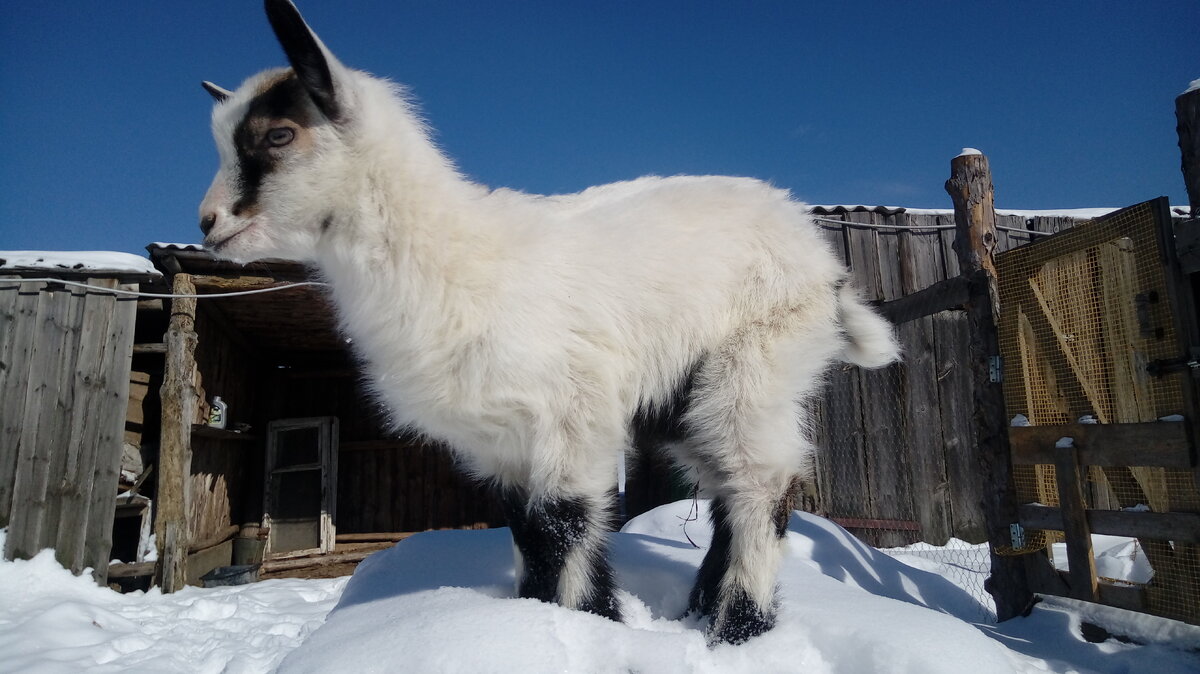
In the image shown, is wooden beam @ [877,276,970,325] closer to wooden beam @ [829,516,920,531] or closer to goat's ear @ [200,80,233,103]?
wooden beam @ [829,516,920,531]

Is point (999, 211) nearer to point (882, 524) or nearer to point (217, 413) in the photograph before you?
point (882, 524)

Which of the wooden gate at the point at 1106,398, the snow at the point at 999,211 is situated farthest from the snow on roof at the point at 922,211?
the wooden gate at the point at 1106,398

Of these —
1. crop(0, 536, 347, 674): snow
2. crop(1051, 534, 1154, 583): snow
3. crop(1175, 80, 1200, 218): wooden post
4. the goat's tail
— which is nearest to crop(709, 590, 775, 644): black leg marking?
the goat's tail

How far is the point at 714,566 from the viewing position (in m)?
2.71

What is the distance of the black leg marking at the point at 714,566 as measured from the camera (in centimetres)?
263

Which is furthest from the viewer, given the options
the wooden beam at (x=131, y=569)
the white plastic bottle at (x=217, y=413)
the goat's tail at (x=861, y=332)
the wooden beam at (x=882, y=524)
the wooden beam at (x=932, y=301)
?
the white plastic bottle at (x=217, y=413)

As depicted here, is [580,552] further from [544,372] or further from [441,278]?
[441,278]

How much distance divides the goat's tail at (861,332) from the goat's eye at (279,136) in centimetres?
230

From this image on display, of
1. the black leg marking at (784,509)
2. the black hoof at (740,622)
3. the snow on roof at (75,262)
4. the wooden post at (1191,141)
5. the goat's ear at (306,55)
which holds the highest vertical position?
the snow on roof at (75,262)

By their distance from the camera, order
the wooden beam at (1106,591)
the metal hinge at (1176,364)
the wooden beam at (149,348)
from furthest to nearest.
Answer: the wooden beam at (149,348) → the wooden beam at (1106,591) → the metal hinge at (1176,364)

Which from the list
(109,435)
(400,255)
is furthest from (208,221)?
(109,435)

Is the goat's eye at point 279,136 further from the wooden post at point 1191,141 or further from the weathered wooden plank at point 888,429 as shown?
the weathered wooden plank at point 888,429

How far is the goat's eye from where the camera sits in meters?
2.34

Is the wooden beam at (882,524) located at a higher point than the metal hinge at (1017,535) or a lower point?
lower
